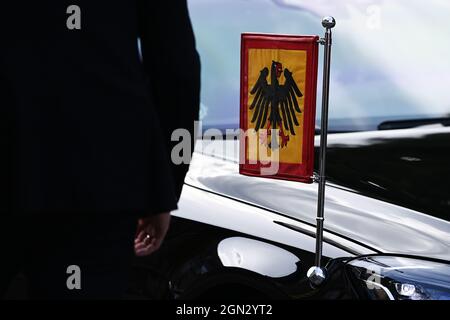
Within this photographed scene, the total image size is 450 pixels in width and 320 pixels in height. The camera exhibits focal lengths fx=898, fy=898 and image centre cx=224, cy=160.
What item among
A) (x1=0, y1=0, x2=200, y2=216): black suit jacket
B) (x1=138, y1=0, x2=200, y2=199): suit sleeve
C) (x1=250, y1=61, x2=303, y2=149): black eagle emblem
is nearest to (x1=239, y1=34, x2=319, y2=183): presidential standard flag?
(x1=250, y1=61, x2=303, y2=149): black eagle emblem

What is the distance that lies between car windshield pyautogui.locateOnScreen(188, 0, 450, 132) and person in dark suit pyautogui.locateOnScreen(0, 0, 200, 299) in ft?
6.57

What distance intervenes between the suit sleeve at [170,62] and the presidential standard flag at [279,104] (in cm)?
137

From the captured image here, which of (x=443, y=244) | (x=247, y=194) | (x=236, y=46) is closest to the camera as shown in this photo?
(x=443, y=244)

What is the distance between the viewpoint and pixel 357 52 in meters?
3.66

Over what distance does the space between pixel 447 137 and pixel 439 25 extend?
52cm

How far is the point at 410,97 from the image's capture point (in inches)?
145

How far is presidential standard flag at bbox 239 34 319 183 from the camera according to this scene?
2916 millimetres

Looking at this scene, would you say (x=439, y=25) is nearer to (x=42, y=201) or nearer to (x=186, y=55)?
(x=186, y=55)

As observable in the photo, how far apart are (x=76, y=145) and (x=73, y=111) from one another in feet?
0.17

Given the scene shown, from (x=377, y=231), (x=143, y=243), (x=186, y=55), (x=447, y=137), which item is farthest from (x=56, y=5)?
(x=447, y=137)

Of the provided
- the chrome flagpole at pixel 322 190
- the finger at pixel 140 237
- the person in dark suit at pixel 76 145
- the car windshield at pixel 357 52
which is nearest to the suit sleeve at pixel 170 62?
the person in dark suit at pixel 76 145

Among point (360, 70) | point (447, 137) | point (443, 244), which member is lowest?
point (443, 244)

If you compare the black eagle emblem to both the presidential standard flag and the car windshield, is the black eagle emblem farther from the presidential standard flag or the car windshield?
the car windshield

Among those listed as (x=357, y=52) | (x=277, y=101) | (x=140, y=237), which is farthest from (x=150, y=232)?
(x=357, y=52)
